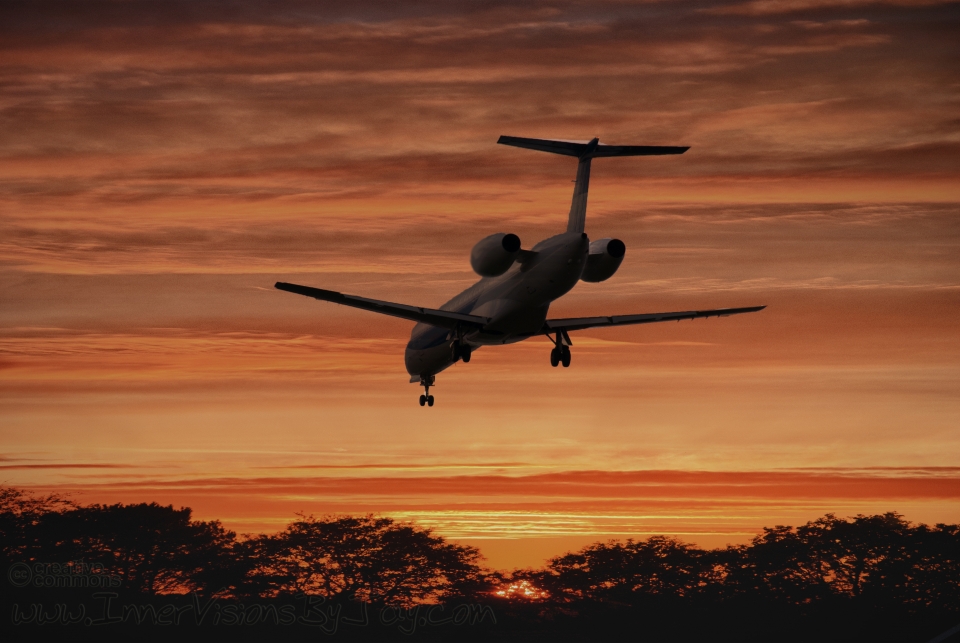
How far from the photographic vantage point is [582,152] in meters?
51.9

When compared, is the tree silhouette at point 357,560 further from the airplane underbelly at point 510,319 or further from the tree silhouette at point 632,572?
the airplane underbelly at point 510,319

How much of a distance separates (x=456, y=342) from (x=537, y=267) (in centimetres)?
711

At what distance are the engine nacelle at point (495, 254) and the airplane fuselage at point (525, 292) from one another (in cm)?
145

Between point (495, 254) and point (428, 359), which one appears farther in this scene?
point (428, 359)

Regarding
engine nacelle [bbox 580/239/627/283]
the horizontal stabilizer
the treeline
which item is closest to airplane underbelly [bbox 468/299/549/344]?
engine nacelle [bbox 580/239/627/283]

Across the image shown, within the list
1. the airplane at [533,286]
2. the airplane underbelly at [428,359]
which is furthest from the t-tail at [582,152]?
the airplane underbelly at [428,359]

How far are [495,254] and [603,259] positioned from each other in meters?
4.85

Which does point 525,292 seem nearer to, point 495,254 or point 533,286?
point 533,286

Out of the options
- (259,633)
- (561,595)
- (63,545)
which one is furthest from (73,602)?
(561,595)

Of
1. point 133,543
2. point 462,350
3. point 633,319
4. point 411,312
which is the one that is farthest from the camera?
point 133,543

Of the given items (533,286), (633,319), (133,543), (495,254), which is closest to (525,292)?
(533,286)

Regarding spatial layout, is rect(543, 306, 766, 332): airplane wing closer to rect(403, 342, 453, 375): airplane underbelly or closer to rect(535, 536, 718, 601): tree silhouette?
rect(403, 342, 453, 375): airplane underbelly

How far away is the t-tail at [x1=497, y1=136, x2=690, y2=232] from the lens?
51156 millimetres

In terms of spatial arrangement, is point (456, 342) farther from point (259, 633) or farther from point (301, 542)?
point (259, 633)
